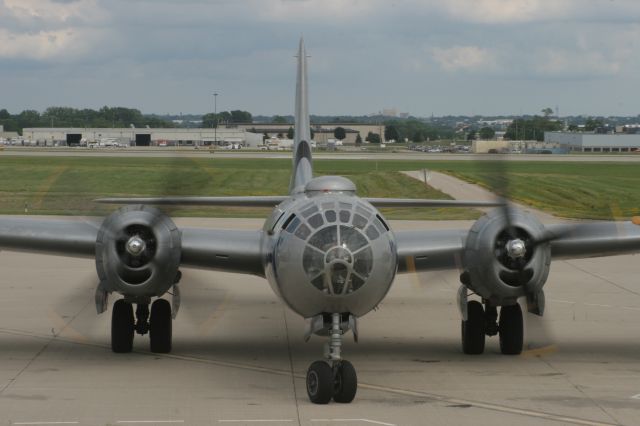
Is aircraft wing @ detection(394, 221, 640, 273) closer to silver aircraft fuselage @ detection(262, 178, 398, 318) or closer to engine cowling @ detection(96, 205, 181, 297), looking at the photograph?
silver aircraft fuselage @ detection(262, 178, 398, 318)

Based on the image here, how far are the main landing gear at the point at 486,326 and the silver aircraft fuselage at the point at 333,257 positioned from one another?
135 inches

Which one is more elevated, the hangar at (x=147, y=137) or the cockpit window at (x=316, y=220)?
the cockpit window at (x=316, y=220)

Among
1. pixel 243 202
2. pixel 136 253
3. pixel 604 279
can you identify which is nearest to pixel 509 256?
pixel 243 202

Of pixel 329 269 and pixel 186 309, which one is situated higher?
pixel 329 269

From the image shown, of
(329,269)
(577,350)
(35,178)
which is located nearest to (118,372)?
(329,269)

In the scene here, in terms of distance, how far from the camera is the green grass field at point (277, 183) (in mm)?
53219

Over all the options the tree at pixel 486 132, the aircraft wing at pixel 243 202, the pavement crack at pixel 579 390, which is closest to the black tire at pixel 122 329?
the aircraft wing at pixel 243 202

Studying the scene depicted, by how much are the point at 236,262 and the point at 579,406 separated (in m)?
A: 5.99

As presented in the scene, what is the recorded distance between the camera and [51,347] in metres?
18.5

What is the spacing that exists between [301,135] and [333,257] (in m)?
7.72

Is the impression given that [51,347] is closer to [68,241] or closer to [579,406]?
[68,241]

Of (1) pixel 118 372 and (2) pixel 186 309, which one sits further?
(2) pixel 186 309

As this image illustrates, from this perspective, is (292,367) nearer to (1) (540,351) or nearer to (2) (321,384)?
(2) (321,384)

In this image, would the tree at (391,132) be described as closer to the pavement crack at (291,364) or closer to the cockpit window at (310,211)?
the pavement crack at (291,364)
